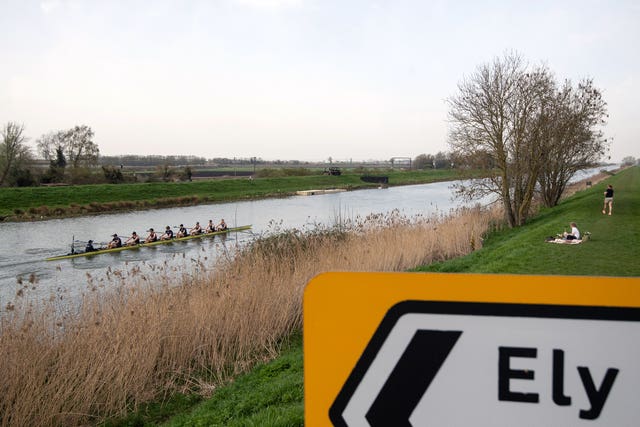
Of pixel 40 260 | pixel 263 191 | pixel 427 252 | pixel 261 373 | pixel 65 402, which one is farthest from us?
pixel 263 191

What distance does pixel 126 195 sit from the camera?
36688mm

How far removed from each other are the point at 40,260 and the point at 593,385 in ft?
66.9

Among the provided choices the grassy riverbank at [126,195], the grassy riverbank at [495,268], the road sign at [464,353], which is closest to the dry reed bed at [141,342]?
the grassy riverbank at [495,268]

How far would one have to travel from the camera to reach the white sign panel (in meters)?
0.89

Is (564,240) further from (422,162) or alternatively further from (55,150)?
(422,162)

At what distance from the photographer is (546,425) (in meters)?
0.91

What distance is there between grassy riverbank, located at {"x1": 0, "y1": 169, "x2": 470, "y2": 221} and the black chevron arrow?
756 inches

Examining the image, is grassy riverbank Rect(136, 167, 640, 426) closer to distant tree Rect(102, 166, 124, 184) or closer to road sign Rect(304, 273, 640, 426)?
road sign Rect(304, 273, 640, 426)

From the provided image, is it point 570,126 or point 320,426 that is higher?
point 570,126

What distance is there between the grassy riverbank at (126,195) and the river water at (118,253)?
2.02 meters

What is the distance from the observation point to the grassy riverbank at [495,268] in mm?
5199

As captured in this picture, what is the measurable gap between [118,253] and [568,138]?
1969cm

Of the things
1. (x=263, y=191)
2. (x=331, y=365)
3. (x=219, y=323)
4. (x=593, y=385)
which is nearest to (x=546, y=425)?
(x=593, y=385)

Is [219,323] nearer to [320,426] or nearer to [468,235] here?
[320,426]
